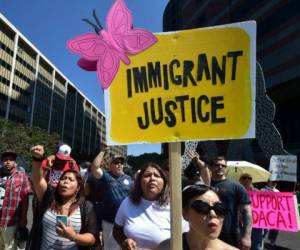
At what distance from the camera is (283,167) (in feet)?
23.1

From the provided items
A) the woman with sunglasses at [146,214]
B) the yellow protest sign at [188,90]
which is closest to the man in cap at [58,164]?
the woman with sunglasses at [146,214]

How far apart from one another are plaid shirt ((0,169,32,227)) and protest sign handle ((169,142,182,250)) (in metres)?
2.79

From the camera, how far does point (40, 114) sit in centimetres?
7406

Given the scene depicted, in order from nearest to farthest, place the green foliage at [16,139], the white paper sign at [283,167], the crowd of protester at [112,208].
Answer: the crowd of protester at [112,208]
the white paper sign at [283,167]
the green foliage at [16,139]

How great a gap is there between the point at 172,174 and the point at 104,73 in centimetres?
74

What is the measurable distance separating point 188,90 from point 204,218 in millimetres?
793

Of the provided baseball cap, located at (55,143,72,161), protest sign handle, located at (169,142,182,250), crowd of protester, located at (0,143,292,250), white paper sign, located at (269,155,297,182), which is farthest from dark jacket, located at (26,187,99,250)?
white paper sign, located at (269,155,297,182)

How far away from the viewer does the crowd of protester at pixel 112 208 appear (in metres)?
2.25

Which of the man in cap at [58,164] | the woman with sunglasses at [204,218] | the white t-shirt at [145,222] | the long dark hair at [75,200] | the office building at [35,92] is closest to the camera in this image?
the woman with sunglasses at [204,218]

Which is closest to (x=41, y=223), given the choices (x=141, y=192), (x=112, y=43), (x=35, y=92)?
(x=141, y=192)

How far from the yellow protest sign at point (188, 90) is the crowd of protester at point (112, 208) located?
0.39 meters

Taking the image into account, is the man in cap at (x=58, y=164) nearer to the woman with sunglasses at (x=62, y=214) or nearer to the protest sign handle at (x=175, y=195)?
the woman with sunglasses at (x=62, y=214)

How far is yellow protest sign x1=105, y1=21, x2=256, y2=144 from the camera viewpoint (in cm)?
249

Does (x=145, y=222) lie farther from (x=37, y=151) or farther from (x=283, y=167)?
(x=283, y=167)
